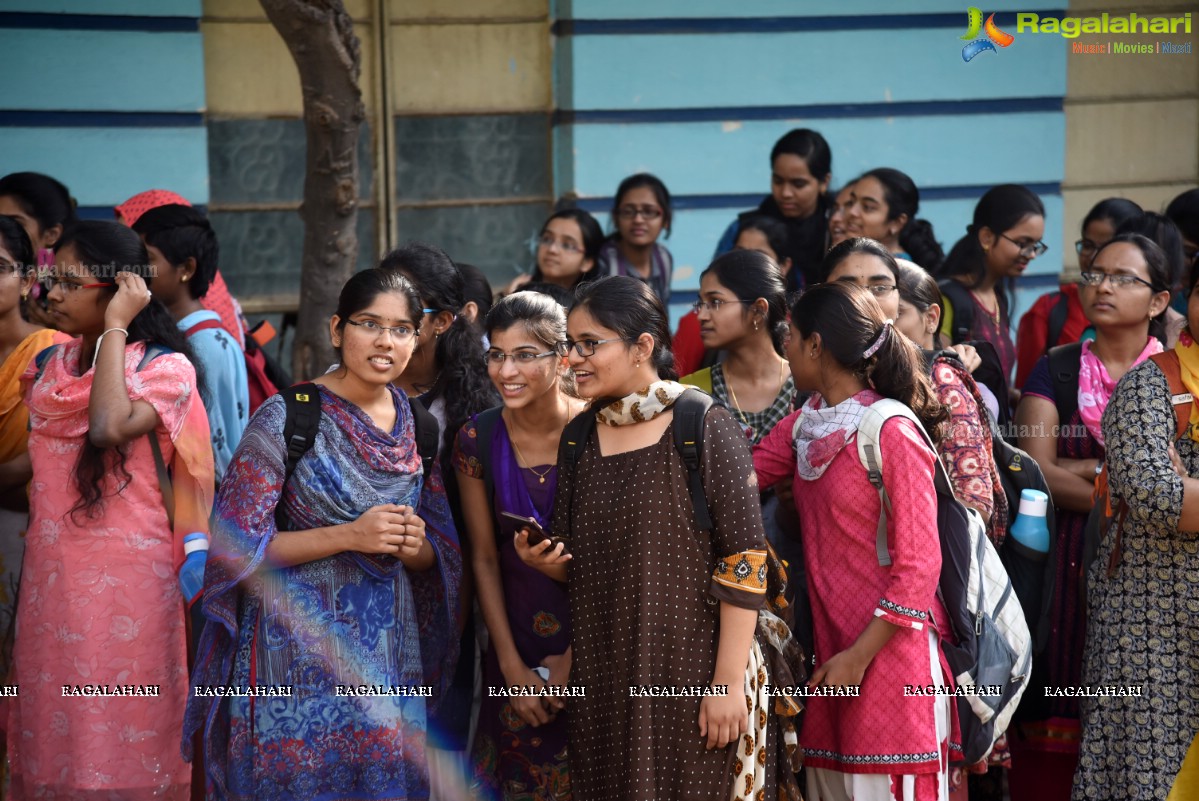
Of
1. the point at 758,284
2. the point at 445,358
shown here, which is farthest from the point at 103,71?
the point at 758,284

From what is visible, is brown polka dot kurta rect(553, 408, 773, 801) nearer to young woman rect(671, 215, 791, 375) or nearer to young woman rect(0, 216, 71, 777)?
young woman rect(671, 215, 791, 375)

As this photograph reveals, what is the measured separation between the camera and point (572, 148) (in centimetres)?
714

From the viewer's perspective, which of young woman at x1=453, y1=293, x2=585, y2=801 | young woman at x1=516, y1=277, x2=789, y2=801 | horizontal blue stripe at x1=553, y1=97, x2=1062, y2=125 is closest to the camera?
young woman at x1=516, y1=277, x2=789, y2=801

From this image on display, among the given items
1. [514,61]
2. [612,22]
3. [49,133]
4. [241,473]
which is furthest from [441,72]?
[241,473]

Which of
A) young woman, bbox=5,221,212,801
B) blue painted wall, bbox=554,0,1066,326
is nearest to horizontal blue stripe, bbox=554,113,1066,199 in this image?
blue painted wall, bbox=554,0,1066,326

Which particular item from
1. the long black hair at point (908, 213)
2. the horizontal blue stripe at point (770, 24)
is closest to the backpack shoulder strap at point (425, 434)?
the long black hair at point (908, 213)

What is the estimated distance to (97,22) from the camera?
640 centimetres

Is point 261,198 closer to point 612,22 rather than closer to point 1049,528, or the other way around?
point 612,22

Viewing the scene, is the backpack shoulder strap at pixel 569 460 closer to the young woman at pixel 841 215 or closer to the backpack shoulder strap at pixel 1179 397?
the backpack shoulder strap at pixel 1179 397

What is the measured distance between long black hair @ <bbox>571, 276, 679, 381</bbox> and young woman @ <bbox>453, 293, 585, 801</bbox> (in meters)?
0.26

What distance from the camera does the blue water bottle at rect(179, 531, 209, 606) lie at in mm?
3760

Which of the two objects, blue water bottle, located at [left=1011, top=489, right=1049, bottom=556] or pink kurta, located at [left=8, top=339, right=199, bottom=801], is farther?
blue water bottle, located at [left=1011, top=489, right=1049, bottom=556]

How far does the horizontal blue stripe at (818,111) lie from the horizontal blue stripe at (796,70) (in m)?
0.03

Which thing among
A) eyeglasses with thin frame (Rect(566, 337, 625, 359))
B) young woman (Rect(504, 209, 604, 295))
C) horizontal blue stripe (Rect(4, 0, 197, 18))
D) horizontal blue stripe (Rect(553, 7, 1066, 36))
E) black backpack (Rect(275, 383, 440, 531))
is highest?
horizontal blue stripe (Rect(553, 7, 1066, 36))
